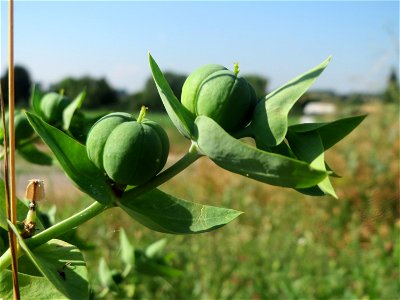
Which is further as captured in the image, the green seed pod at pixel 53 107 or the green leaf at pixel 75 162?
the green seed pod at pixel 53 107

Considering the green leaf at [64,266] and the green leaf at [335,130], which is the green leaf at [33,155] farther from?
the green leaf at [335,130]

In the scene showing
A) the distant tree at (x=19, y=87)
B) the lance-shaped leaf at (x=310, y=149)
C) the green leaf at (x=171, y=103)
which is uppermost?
the green leaf at (x=171, y=103)

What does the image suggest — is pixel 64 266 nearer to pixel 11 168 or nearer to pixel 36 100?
pixel 11 168

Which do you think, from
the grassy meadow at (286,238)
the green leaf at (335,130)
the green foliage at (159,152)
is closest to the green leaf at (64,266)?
the green foliage at (159,152)

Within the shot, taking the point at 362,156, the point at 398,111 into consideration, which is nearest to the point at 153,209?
the point at 362,156

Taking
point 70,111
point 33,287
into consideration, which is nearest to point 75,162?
point 33,287

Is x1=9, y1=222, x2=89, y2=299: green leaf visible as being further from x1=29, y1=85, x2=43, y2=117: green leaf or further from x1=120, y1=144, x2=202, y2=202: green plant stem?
x1=29, y1=85, x2=43, y2=117: green leaf

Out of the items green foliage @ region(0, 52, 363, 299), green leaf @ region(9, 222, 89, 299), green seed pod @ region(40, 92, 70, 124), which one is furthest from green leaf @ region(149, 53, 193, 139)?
green seed pod @ region(40, 92, 70, 124)
